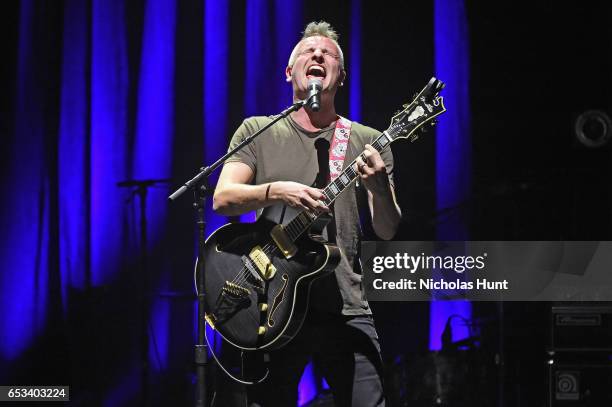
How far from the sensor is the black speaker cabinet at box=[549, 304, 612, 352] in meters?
4.38

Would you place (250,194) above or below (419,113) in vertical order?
below

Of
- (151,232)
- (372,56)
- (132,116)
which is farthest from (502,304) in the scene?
(132,116)

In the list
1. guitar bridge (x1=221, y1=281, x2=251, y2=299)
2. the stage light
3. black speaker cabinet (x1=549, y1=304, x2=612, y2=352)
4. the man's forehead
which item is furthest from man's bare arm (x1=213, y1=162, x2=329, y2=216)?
the stage light

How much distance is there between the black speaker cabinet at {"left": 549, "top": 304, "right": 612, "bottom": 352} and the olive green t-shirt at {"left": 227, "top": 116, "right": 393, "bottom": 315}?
6.01 ft

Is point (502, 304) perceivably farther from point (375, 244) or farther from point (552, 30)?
point (552, 30)

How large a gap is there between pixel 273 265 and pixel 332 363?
0.43 meters

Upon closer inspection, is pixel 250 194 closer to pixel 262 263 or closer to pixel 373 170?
pixel 262 263

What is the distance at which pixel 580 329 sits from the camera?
4.41 meters

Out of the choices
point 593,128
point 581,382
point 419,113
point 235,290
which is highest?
point 593,128

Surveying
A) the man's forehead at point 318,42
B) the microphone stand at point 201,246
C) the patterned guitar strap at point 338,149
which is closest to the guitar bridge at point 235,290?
the microphone stand at point 201,246

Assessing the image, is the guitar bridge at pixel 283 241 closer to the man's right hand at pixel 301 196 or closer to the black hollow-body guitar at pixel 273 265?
the black hollow-body guitar at pixel 273 265

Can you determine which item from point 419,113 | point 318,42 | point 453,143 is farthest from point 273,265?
point 453,143

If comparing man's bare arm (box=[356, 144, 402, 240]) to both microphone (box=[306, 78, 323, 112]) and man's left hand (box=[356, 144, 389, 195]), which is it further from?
microphone (box=[306, 78, 323, 112])

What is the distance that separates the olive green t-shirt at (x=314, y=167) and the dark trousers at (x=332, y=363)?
8cm
